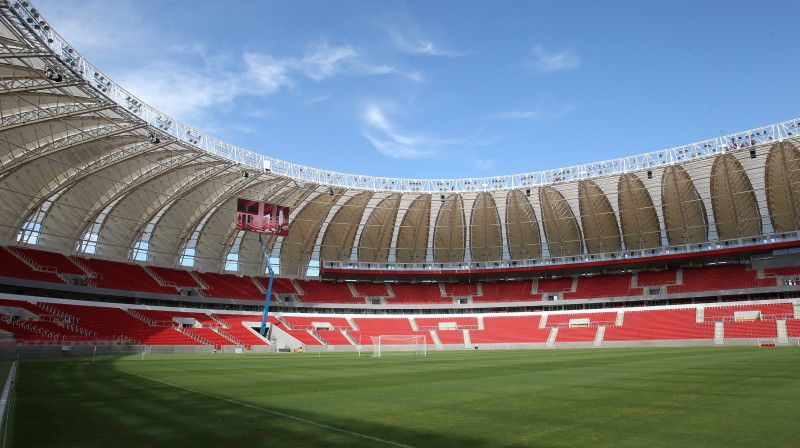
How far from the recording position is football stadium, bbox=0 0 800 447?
10.6 m

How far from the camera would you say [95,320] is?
4603 centimetres

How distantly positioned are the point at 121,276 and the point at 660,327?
57589mm

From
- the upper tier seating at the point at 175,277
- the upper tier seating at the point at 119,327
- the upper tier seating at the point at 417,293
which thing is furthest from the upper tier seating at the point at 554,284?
the upper tier seating at the point at 119,327

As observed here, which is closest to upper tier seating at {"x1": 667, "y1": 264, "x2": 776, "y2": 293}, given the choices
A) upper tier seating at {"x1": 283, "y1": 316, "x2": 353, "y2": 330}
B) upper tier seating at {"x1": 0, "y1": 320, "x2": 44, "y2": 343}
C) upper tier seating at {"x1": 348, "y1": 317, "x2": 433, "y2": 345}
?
upper tier seating at {"x1": 348, "y1": 317, "x2": 433, "y2": 345}

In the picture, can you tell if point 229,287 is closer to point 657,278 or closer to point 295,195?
point 295,195

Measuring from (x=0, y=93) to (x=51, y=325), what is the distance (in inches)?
796

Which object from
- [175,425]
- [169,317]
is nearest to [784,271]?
[175,425]

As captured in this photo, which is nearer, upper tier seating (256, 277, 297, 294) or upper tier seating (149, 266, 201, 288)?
upper tier seating (149, 266, 201, 288)

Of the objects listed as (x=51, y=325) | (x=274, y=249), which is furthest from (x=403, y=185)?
(x=51, y=325)

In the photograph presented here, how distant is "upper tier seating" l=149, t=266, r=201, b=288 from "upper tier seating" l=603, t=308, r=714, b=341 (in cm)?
4779

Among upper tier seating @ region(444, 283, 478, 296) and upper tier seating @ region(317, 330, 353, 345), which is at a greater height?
upper tier seating @ region(444, 283, 478, 296)

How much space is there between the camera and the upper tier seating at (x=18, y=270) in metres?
45.4

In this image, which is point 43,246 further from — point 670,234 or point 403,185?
point 670,234

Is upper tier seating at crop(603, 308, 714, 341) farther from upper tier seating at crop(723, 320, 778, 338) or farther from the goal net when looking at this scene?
the goal net
